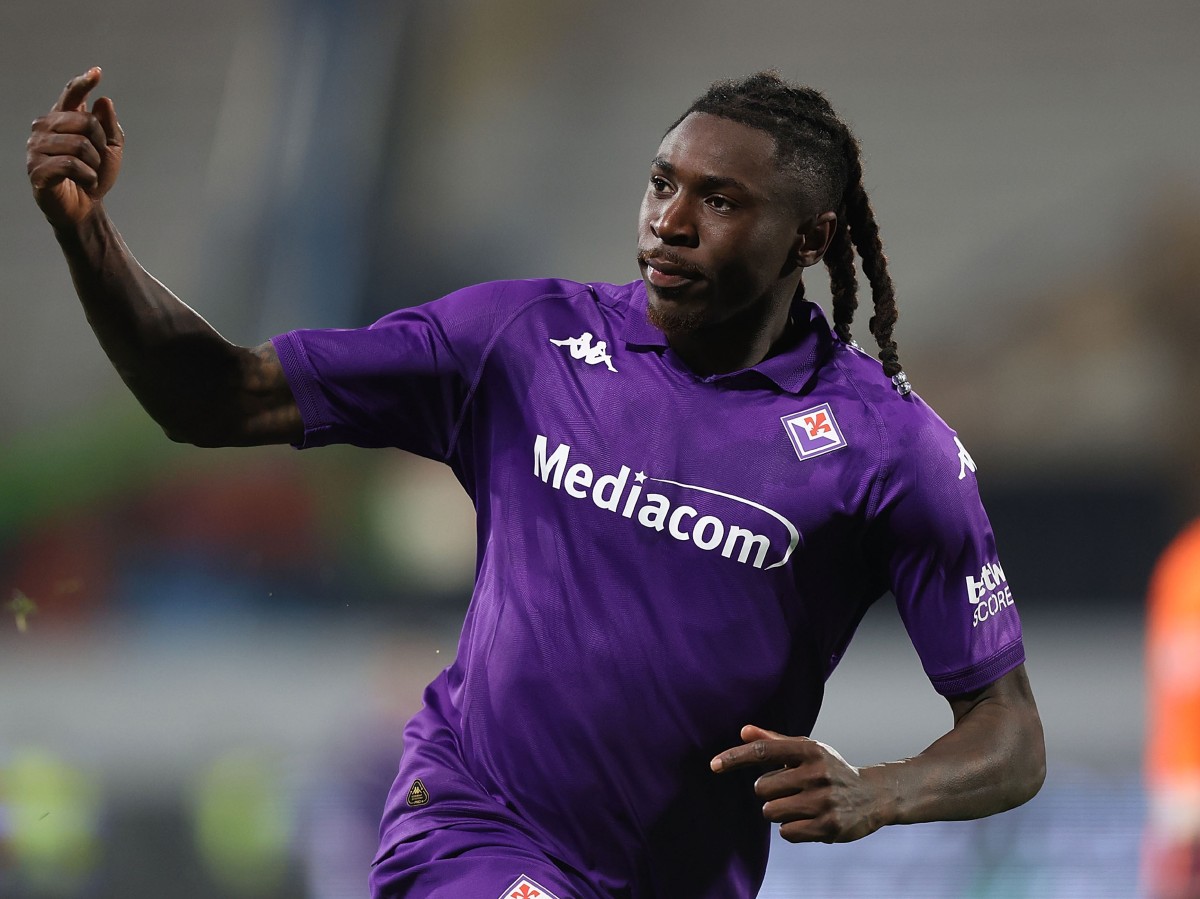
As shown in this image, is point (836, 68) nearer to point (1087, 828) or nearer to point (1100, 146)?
point (1100, 146)

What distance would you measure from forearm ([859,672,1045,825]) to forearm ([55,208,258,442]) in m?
1.16

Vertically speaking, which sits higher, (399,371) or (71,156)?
(71,156)

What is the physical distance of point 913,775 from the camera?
2385mm

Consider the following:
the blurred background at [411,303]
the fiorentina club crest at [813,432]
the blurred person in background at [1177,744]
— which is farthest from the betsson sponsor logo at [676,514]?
the blurred person in background at [1177,744]

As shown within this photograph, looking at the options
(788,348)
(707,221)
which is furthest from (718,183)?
(788,348)

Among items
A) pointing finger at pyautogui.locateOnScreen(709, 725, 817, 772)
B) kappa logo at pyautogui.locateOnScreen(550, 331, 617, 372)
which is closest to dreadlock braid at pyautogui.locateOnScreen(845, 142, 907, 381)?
kappa logo at pyautogui.locateOnScreen(550, 331, 617, 372)

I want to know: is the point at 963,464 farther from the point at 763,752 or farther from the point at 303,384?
the point at 303,384

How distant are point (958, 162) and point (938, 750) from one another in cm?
1076

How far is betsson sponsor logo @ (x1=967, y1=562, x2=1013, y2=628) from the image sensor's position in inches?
101

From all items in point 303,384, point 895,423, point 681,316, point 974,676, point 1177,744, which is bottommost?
point 1177,744

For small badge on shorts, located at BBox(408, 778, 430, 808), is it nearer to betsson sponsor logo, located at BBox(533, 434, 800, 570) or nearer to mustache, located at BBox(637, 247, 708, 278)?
betsson sponsor logo, located at BBox(533, 434, 800, 570)

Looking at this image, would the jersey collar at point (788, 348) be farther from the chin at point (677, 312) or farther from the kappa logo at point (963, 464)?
the kappa logo at point (963, 464)

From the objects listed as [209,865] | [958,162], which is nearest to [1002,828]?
[209,865]

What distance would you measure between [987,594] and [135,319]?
142cm
